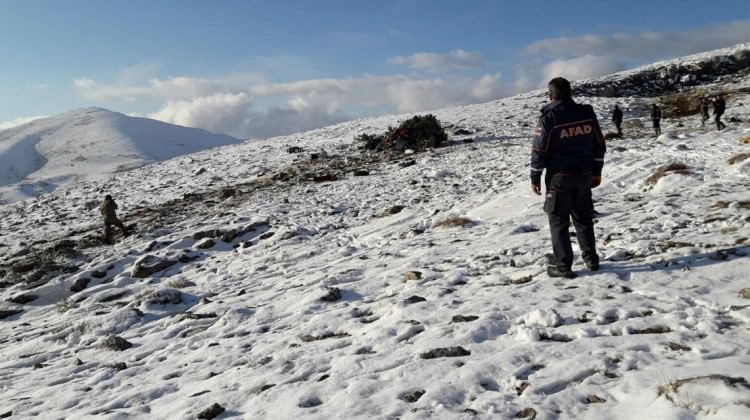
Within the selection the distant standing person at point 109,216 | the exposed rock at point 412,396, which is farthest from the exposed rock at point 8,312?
the exposed rock at point 412,396

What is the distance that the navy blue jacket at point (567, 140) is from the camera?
20.6 feet

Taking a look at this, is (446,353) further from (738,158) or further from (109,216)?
(109,216)

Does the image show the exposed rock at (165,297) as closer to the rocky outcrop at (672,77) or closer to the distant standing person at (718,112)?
the distant standing person at (718,112)

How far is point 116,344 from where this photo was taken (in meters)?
7.66

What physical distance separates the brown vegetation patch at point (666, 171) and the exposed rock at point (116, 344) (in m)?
11.3

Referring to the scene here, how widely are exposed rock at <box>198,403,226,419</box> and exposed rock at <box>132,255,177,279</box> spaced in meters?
8.97

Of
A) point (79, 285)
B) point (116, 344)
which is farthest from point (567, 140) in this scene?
Answer: point (79, 285)

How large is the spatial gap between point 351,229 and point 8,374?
8.34m

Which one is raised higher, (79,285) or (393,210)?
(393,210)

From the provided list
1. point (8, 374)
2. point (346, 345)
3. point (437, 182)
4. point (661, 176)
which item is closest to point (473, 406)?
point (346, 345)

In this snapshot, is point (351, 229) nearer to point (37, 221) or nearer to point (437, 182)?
point (437, 182)

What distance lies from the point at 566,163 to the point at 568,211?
2.09ft

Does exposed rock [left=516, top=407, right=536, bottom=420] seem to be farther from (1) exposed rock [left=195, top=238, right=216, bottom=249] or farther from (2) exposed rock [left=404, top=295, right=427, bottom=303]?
(1) exposed rock [left=195, top=238, right=216, bottom=249]

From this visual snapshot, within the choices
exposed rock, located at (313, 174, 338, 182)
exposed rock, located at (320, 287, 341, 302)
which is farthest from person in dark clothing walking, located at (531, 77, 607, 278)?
exposed rock, located at (313, 174, 338, 182)
